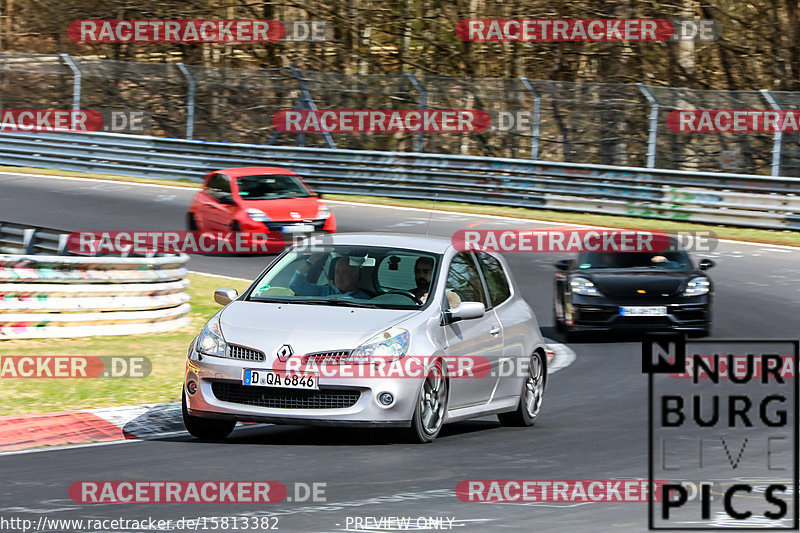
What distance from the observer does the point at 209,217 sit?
2283 cm

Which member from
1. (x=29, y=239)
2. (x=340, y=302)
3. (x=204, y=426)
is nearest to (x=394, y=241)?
(x=340, y=302)

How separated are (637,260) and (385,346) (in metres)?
8.31

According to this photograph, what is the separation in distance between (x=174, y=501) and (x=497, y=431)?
12.5 feet

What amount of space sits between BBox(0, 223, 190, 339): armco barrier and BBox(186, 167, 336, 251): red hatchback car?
20.6 feet

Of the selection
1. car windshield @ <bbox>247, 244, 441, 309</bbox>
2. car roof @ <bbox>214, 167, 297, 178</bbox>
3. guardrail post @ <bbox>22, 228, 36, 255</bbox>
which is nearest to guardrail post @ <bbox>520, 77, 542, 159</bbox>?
car roof @ <bbox>214, 167, 297, 178</bbox>

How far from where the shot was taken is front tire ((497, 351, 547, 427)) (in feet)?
34.9

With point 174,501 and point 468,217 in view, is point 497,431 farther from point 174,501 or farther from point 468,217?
point 468,217

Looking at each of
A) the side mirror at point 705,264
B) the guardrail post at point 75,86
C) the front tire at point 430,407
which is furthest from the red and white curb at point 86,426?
the guardrail post at point 75,86

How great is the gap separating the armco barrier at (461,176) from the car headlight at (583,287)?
420 inches

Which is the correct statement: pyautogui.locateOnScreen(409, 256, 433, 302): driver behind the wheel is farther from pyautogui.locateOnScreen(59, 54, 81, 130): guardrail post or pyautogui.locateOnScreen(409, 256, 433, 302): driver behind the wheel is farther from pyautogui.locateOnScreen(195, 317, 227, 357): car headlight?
pyautogui.locateOnScreen(59, 54, 81, 130): guardrail post

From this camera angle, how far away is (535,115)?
29625mm

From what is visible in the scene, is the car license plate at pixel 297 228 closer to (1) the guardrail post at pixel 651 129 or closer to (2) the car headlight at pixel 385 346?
(1) the guardrail post at pixel 651 129

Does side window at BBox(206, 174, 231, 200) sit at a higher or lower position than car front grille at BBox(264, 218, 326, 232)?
higher

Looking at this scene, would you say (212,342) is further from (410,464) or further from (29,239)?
(29,239)
